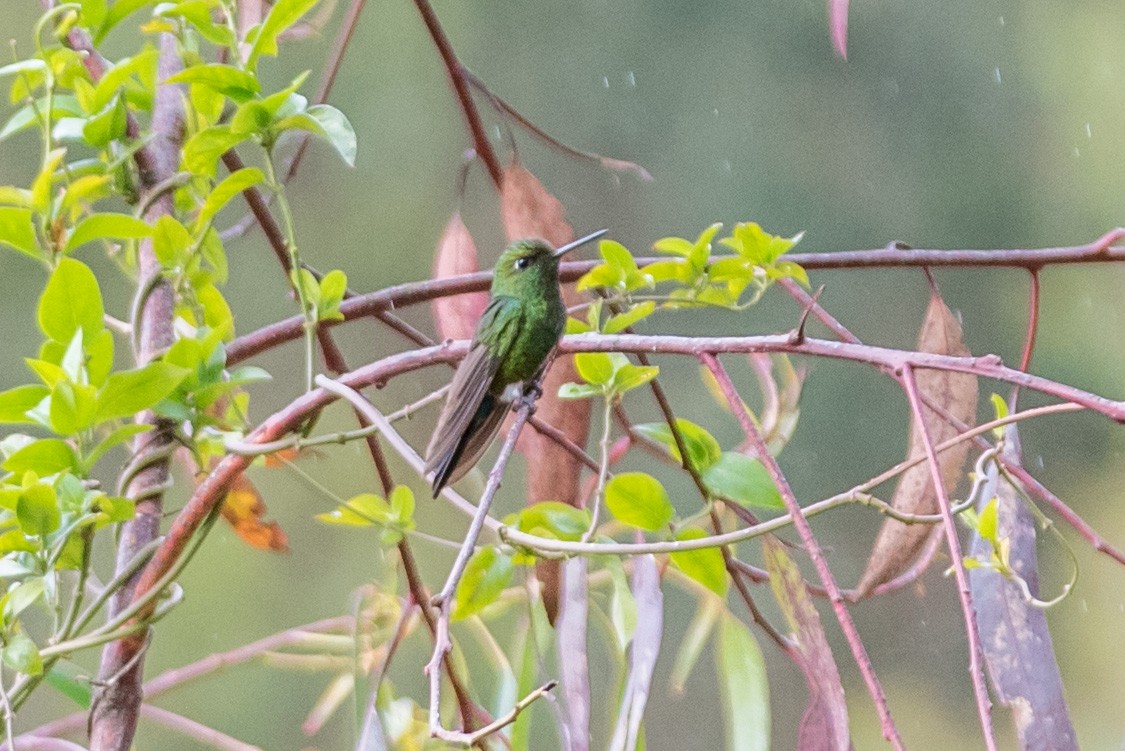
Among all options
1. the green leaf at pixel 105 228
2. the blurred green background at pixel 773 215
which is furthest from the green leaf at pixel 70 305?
the blurred green background at pixel 773 215

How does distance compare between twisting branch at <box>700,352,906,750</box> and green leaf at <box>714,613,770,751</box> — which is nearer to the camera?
twisting branch at <box>700,352,906,750</box>

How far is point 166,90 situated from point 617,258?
0.87 feet

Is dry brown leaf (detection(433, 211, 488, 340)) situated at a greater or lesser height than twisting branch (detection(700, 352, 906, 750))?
greater

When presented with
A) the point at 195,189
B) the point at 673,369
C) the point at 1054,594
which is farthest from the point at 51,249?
the point at 1054,594

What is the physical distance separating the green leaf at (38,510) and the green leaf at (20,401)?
31 mm

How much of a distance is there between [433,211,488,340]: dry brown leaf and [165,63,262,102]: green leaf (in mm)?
313

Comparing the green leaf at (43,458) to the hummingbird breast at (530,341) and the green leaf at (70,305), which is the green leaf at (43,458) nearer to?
the green leaf at (70,305)

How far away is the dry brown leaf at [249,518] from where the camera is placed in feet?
2.28

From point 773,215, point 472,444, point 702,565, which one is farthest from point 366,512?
point 773,215

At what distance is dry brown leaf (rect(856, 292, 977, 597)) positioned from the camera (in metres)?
0.58

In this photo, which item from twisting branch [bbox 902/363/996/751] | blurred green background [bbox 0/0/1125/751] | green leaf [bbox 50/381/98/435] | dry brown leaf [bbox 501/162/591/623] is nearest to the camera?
twisting branch [bbox 902/363/996/751]

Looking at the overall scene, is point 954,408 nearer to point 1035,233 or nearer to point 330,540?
point 1035,233

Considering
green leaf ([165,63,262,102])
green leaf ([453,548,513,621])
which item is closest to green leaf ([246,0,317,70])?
green leaf ([165,63,262,102])

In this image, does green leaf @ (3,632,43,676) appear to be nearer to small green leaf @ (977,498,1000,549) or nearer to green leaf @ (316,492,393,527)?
green leaf @ (316,492,393,527)
